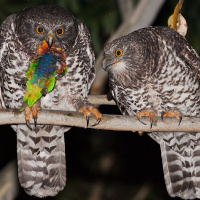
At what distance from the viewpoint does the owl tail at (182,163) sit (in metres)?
6.29

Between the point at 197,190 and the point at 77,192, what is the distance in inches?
152

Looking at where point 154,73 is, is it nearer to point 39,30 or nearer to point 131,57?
point 131,57

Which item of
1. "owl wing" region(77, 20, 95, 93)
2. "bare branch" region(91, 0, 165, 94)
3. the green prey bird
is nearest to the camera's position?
the green prey bird

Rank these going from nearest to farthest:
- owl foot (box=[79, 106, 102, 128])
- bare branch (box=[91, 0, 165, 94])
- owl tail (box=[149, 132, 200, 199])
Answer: owl foot (box=[79, 106, 102, 128]) → owl tail (box=[149, 132, 200, 199]) → bare branch (box=[91, 0, 165, 94])

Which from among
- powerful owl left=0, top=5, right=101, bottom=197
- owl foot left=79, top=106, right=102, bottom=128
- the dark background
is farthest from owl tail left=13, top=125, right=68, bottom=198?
the dark background

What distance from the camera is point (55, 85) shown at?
19.2 feet

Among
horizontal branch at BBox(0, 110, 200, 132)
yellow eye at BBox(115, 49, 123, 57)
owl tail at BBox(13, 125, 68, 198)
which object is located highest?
yellow eye at BBox(115, 49, 123, 57)

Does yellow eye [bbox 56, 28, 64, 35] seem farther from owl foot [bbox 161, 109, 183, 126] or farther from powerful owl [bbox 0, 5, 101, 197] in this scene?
owl foot [bbox 161, 109, 183, 126]

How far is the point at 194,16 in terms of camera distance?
8086 mm

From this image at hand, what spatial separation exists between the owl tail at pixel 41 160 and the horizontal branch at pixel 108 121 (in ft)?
3.56

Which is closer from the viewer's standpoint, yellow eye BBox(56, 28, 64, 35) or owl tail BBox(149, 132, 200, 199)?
yellow eye BBox(56, 28, 64, 35)

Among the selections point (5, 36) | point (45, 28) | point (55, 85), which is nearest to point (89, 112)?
point (55, 85)

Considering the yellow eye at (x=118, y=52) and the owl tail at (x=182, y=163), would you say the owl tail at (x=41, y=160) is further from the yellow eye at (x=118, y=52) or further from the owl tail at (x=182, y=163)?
the yellow eye at (x=118, y=52)

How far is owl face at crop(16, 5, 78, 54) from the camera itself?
5527mm
